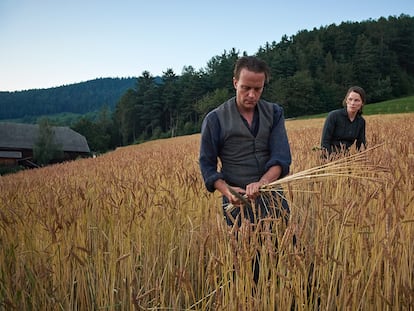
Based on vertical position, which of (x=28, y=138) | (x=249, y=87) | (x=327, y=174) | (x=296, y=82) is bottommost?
(x=327, y=174)

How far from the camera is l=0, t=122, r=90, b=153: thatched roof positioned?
43.4 m

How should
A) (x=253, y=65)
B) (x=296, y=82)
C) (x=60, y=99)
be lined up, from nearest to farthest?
(x=253, y=65) → (x=296, y=82) → (x=60, y=99)

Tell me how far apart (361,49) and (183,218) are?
70158 mm

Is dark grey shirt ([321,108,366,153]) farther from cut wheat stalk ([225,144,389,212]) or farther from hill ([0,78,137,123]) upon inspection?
hill ([0,78,137,123])

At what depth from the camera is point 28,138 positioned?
46.1 metres

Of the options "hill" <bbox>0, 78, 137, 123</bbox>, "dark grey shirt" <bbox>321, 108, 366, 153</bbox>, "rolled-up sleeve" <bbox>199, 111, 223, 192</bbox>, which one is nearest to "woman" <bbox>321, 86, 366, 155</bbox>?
"dark grey shirt" <bbox>321, 108, 366, 153</bbox>

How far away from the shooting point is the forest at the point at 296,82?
55500 mm

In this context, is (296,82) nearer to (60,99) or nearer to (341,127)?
(341,127)

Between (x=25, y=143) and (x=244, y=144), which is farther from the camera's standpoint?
(x=25, y=143)

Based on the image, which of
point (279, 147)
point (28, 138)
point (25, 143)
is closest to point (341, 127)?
point (279, 147)

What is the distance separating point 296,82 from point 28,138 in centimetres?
3853

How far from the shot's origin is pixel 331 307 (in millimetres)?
1534

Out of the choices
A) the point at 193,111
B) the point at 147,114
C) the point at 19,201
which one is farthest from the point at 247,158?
the point at 147,114

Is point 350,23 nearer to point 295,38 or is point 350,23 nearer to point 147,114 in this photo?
point 295,38
